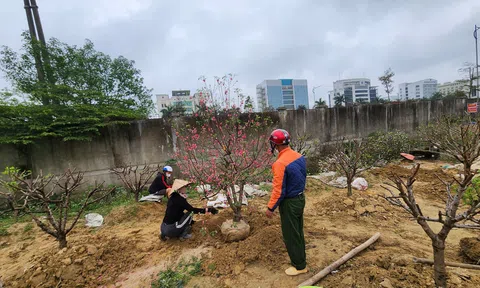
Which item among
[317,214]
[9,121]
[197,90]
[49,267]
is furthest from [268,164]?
[9,121]

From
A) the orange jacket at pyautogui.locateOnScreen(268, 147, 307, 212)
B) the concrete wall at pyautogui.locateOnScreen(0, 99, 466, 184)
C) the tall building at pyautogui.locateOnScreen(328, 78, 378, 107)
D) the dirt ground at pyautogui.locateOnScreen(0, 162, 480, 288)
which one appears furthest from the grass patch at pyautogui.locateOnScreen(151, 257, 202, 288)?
the tall building at pyautogui.locateOnScreen(328, 78, 378, 107)

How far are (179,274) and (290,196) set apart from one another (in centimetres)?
184

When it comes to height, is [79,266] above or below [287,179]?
below

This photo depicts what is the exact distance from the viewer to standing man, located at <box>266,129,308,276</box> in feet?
8.70

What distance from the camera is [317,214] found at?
191 inches

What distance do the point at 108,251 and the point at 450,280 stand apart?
4496mm

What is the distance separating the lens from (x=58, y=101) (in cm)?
699

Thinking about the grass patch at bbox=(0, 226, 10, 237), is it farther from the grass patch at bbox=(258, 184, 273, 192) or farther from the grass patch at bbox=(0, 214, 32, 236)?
the grass patch at bbox=(258, 184, 273, 192)

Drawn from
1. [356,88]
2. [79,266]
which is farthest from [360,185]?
[356,88]

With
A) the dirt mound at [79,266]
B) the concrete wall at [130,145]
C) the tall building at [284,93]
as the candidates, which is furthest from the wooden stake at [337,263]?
the tall building at [284,93]

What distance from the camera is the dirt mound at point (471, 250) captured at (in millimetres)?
2725

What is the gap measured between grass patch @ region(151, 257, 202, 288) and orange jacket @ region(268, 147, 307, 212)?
141 centimetres

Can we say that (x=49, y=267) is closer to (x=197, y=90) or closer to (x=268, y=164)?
(x=268, y=164)

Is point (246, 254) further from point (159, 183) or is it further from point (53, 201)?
point (159, 183)
